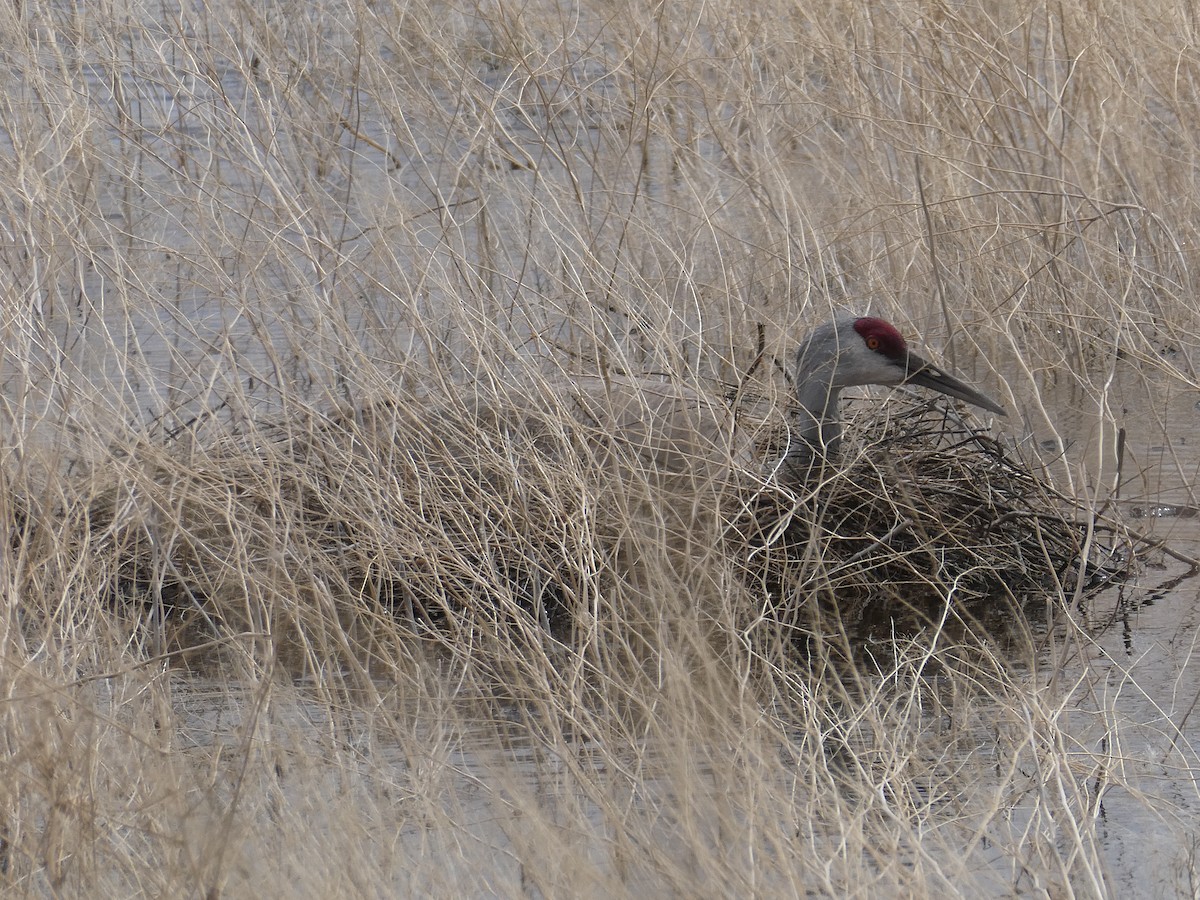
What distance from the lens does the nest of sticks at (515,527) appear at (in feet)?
13.4

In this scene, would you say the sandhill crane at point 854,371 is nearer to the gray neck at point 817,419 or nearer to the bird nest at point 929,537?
the gray neck at point 817,419

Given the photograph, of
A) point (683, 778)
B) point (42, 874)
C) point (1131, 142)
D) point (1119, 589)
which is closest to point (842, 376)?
point (1119, 589)

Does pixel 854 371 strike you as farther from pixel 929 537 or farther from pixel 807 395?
pixel 929 537

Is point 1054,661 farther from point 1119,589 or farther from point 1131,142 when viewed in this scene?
point 1131,142

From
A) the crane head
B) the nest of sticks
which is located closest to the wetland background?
the nest of sticks

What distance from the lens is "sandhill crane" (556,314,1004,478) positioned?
183 inches

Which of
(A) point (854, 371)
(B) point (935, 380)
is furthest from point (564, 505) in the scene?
(B) point (935, 380)

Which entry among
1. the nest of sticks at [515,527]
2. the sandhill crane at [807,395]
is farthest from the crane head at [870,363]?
the nest of sticks at [515,527]

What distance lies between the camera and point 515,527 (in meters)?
4.41

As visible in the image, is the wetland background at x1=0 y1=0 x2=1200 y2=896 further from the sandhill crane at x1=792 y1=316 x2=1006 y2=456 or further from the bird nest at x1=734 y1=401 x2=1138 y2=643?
the sandhill crane at x1=792 y1=316 x2=1006 y2=456

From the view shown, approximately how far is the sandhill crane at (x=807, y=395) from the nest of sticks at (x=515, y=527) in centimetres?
9

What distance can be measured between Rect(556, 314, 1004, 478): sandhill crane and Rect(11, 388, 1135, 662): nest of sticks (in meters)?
0.09

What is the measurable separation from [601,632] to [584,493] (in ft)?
1.34

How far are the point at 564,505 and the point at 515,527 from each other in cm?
15
